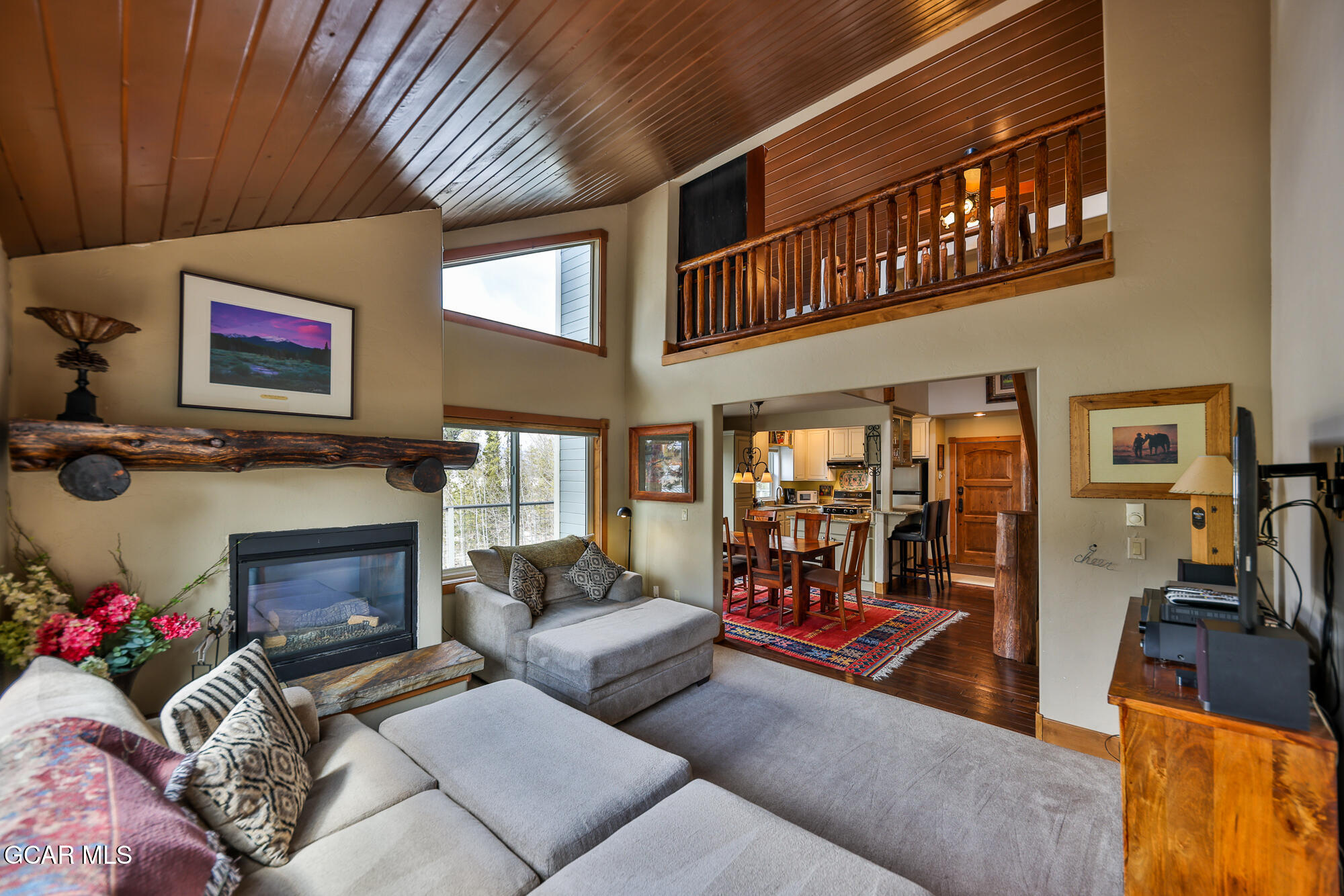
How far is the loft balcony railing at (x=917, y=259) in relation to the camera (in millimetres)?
2947

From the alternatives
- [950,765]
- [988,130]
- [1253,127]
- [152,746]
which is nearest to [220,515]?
[152,746]

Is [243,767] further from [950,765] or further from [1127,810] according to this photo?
[950,765]

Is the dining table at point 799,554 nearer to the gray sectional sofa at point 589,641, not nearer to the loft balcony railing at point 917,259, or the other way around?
the gray sectional sofa at point 589,641

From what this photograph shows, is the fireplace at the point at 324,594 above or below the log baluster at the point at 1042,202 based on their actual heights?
below

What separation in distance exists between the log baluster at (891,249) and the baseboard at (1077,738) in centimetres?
274

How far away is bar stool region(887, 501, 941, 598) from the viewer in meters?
6.22

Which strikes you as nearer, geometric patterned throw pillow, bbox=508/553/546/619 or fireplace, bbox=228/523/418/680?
fireplace, bbox=228/523/418/680

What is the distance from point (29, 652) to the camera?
2.03m

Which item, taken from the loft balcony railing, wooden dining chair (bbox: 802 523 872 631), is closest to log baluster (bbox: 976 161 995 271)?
the loft balcony railing

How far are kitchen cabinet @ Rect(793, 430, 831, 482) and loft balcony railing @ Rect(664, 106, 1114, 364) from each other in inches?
136

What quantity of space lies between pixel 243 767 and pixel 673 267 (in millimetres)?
4568

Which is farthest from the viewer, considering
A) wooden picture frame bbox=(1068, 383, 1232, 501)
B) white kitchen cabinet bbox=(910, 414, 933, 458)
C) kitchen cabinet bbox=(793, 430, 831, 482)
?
kitchen cabinet bbox=(793, 430, 831, 482)

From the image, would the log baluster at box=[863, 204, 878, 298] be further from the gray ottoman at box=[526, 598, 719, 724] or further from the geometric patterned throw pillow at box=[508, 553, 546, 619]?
the geometric patterned throw pillow at box=[508, 553, 546, 619]

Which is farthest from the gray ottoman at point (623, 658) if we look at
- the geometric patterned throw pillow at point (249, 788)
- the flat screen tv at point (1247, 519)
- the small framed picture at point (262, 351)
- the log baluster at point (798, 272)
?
the flat screen tv at point (1247, 519)
